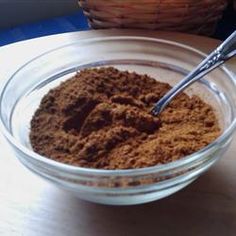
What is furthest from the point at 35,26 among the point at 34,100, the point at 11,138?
the point at 11,138

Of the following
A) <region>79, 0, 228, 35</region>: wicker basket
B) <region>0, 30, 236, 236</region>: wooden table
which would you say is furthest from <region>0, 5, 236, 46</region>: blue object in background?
<region>0, 30, 236, 236</region>: wooden table

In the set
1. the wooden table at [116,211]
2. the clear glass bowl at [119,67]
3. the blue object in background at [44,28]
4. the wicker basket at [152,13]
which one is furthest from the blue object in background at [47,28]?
the wooden table at [116,211]

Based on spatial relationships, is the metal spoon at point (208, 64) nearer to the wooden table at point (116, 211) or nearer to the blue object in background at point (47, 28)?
the wooden table at point (116, 211)

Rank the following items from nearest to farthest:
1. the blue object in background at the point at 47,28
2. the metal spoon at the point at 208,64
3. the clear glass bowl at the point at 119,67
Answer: the clear glass bowl at the point at 119,67 → the metal spoon at the point at 208,64 → the blue object in background at the point at 47,28

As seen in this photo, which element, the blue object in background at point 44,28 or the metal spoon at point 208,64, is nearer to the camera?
the metal spoon at point 208,64

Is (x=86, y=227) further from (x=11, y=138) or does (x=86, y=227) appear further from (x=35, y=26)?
(x=35, y=26)

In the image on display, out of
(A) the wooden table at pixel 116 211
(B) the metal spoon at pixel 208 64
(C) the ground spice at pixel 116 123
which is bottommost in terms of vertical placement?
(A) the wooden table at pixel 116 211

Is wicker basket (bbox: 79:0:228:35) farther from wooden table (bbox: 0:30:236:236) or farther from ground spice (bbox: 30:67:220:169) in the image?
wooden table (bbox: 0:30:236:236)

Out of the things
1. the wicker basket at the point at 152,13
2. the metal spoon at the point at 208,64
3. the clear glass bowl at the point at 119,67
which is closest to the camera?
the clear glass bowl at the point at 119,67
